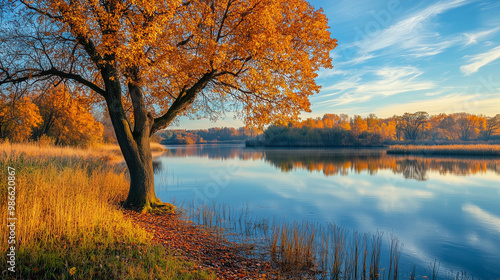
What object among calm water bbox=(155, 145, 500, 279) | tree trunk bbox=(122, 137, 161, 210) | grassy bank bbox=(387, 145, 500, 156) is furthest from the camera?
grassy bank bbox=(387, 145, 500, 156)

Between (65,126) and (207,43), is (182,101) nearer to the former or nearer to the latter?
(207,43)

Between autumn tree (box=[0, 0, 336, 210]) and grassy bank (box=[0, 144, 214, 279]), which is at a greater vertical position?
autumn tree (box=[0, 0, 336, 210])

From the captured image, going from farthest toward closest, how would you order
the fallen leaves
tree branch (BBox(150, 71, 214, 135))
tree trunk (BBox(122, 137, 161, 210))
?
tree branch (BBox(150, 71, 214, 135)) < tree trunk (BBox(122, 137, 161, 210)) < the fallen leaves

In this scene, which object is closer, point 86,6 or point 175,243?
point 175,243

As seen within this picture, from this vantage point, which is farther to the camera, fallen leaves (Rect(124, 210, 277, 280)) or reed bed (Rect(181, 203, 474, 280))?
reed bed (Rect(181, 203, 474, 280))

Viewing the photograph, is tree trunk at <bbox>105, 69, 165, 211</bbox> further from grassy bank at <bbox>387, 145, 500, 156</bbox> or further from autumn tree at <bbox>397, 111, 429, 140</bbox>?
autumn tree at <bbox>397, 111, 429, 140</bbox>

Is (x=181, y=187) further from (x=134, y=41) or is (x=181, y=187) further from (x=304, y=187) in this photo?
(x=134, y=41)

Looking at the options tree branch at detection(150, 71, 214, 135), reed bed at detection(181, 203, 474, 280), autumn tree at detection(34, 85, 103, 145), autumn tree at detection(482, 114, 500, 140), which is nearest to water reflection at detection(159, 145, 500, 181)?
reed bed at detection(181, 203, 474, 280)

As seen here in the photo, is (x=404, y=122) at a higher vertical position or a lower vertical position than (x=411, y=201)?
higher

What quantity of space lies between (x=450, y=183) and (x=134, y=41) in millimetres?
24054

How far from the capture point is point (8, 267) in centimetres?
462

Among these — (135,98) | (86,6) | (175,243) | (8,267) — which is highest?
(86,6)

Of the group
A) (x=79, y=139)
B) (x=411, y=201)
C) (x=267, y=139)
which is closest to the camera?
(x=411, y=201)

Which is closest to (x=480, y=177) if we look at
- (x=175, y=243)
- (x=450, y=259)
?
(x=450, y=259)
